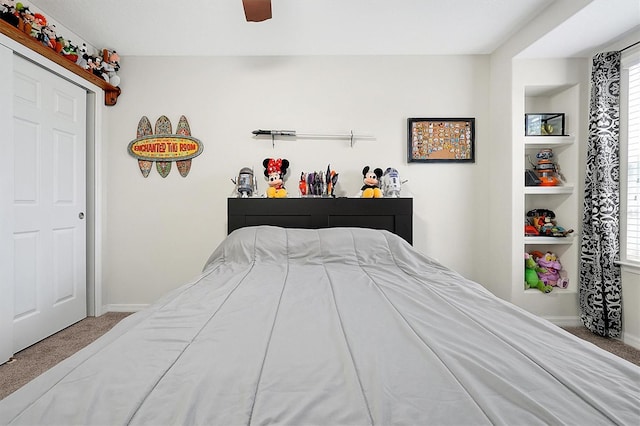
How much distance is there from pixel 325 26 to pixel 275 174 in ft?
4.07

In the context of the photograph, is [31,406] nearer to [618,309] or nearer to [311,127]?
[311,127]

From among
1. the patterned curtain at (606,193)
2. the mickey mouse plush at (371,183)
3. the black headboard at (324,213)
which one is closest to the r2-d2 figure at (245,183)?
the black headboard at (324,213)

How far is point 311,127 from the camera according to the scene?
9.59 feet

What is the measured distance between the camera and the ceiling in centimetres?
221

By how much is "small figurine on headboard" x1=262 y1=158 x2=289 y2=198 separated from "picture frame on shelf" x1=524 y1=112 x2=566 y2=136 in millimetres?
2121

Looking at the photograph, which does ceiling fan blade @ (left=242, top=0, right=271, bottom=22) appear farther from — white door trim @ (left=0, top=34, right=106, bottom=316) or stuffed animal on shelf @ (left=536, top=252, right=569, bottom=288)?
stuffed animal on shelf @ (left=536, top=252, right=569, bottom=288)

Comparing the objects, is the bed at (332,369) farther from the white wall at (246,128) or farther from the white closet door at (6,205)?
the white wall at (246,128)

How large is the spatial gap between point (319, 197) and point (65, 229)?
6.74ft

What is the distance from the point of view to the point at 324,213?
2.65m

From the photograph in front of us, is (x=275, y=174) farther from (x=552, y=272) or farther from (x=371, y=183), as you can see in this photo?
(x=552, y=272)

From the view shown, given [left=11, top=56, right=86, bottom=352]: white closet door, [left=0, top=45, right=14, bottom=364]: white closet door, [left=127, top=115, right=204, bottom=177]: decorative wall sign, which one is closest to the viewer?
[left=0, top=45, right=14, bottom=364]: white closet door

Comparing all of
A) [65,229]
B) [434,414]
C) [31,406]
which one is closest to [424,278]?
[434,414]

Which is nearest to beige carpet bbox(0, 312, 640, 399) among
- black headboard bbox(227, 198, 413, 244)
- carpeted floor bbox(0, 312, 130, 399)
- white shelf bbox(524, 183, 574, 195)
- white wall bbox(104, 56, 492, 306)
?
carpeted floor bbox(0, 312, 130, 399)

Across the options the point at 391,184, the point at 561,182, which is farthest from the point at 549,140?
the point at 391,184
